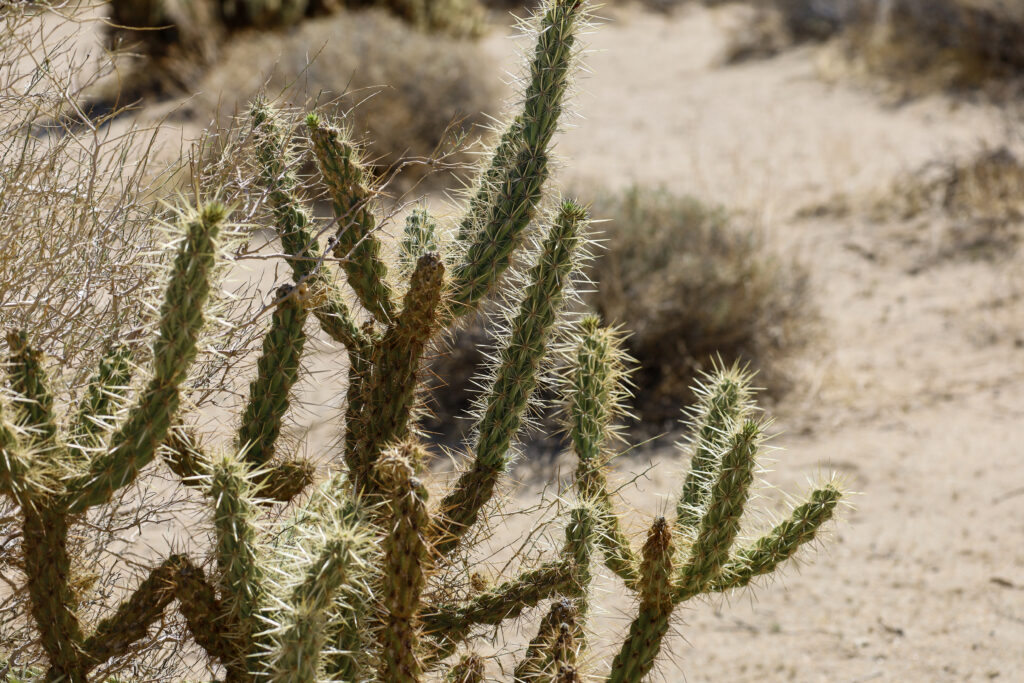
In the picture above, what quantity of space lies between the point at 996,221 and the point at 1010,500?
3.64 meters

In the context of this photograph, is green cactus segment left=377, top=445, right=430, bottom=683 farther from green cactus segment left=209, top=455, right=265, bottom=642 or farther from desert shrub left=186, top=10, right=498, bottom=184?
desert shrub left=186, top=10, right=498, bottom=184

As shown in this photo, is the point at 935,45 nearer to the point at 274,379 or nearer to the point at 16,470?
the point at 274,379

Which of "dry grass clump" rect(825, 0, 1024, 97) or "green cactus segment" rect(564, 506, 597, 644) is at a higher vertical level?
→ "dry grass clump" rect(825, 0, 1024, 97)

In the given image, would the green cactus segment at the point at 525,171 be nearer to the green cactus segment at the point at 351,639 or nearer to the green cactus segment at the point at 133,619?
the green cactus segment at the point at 351,639

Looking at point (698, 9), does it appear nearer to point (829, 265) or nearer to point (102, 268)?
point (829, 265)

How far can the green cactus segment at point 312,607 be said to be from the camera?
1.90m

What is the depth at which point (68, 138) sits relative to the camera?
3.12 metres

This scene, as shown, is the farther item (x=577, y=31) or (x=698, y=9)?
(x=698, y=9)

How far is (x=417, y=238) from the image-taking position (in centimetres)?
289

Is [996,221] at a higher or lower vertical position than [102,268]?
higher

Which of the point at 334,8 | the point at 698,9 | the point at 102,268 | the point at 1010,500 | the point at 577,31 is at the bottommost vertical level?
the point at 1010,500

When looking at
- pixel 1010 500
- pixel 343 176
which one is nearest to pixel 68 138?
pixel 343 176

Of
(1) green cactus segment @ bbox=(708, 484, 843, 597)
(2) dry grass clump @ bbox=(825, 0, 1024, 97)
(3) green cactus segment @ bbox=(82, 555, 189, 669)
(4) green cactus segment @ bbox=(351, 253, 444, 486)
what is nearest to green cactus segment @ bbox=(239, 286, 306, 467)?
(4) green cactus segment @ bbox=(351, 253, 444, 486)

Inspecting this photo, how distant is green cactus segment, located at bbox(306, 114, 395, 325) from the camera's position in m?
2.55
